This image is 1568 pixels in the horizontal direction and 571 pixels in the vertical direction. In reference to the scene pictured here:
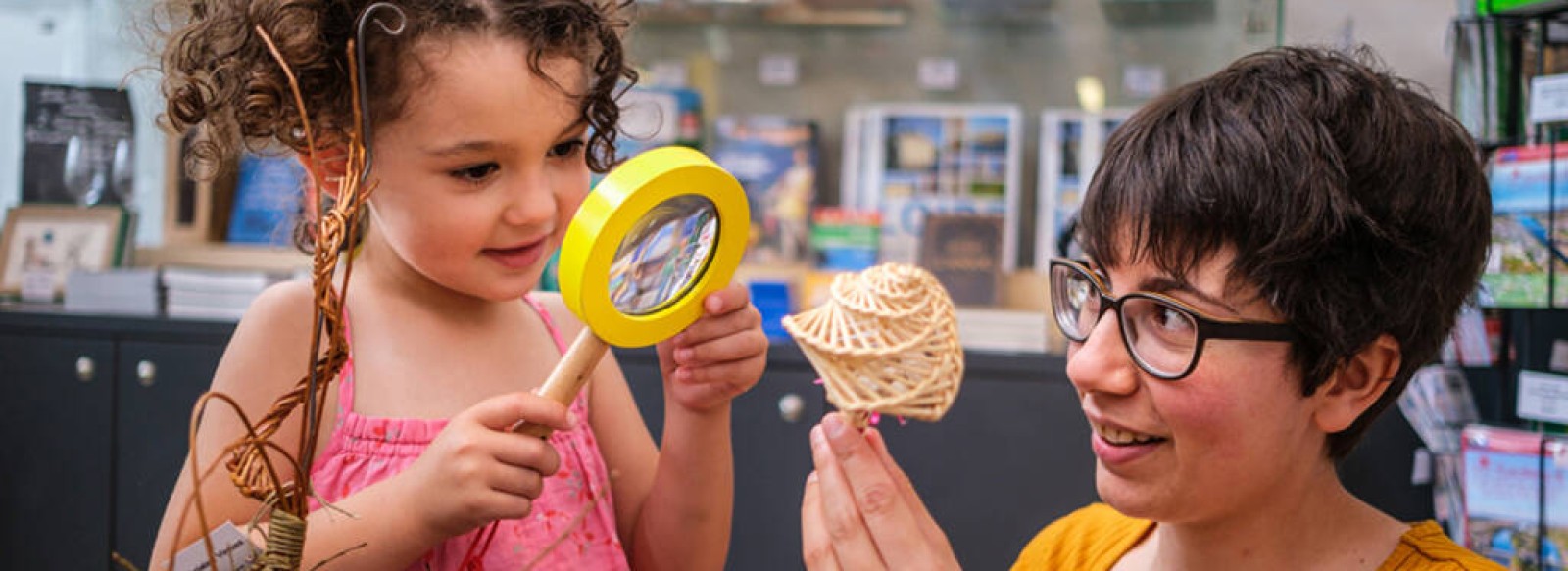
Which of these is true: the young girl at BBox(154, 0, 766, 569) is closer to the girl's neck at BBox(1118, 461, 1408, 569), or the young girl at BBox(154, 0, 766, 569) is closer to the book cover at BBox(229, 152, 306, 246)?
the girl's neck at BBox(1118, 461, 1408, 569)

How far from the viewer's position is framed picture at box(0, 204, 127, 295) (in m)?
2.87

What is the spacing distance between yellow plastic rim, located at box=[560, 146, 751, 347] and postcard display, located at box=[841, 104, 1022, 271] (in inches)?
71.2

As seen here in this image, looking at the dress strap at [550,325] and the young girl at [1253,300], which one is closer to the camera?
the young girl at [1253,300]

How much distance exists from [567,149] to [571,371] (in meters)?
0.26

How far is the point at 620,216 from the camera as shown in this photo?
912 millimetres

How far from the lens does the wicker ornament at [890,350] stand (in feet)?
3.18

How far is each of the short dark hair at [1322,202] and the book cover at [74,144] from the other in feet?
8.93

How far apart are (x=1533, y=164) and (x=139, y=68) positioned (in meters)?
1.87

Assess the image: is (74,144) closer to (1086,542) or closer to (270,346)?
(270,346)

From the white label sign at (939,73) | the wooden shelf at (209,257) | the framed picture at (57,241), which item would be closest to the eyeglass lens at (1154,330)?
the white label sign at (939,73)

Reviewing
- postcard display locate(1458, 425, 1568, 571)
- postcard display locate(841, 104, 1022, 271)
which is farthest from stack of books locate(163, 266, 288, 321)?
postcard display locate(1458, 425, 1568, 571)

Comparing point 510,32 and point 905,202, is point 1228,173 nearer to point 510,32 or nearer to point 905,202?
point 510,32

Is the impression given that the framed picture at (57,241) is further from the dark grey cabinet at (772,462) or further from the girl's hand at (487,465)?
the girl's hand at (487,465)

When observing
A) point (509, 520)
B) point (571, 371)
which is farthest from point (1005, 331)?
point (571, 371)
